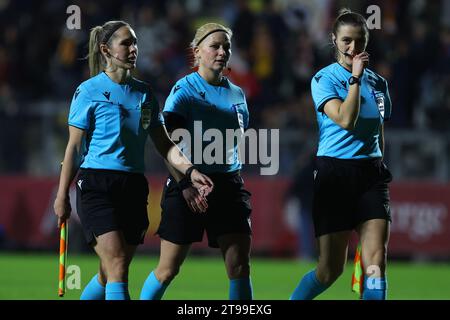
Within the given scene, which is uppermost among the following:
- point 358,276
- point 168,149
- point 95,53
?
point 95,53

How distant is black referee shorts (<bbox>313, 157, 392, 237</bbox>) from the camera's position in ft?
30.5

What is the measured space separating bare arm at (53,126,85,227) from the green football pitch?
346 centimetres

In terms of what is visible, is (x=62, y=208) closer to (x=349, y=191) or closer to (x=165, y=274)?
(x=165, y=274)

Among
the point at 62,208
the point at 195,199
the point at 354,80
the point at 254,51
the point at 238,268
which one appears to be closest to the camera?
the point at 62,208

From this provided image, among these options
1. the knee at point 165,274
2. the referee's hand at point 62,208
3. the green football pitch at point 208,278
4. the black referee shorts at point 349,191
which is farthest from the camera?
the green football pitch at point 208,278

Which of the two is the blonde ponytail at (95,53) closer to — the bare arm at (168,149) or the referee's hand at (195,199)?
the bare arm at (168,149)

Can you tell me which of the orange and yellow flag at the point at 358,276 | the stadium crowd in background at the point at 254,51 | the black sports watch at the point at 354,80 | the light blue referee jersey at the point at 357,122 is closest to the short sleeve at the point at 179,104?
the light blue referee jersey at the point at 357,122

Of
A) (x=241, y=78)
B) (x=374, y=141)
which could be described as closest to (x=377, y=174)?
(x=374, y=141)

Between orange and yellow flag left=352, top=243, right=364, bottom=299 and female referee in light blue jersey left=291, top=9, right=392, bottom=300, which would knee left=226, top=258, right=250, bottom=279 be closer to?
female referee in light blue jersey left=291, top=9, right=392, bottom=300

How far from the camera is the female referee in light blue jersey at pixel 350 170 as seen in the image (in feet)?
30.0

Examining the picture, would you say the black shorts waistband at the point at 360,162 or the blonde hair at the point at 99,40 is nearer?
the blonde hair at the point at 99,40

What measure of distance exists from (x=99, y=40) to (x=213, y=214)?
1.61m

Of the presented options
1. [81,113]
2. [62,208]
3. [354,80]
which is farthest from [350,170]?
[62,208]

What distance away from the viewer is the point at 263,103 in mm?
19891
